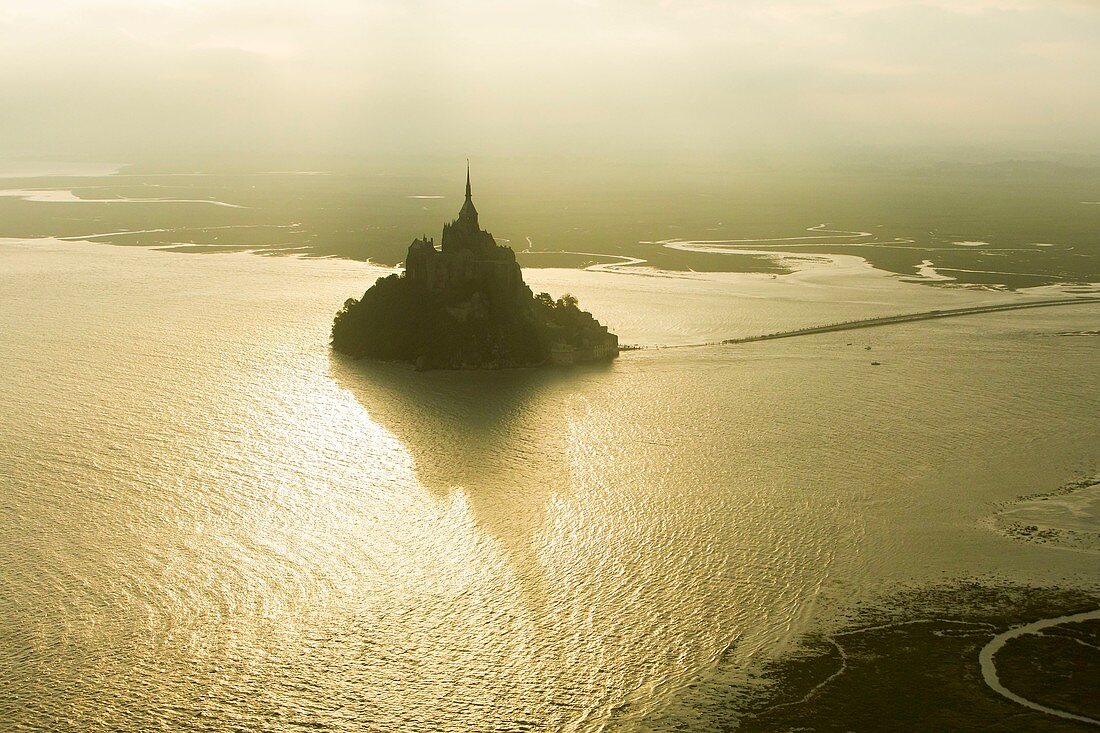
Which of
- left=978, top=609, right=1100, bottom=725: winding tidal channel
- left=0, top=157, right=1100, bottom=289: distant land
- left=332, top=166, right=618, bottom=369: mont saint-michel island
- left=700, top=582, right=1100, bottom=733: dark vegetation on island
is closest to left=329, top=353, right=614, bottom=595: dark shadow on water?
left=332, top=166, right=618, bottom=369: mont saint-michel island

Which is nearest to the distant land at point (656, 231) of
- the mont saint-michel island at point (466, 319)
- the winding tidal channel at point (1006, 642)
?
the mont saint-michel island at point (466, 319)

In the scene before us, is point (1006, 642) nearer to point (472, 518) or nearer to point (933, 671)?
point (933, 671)

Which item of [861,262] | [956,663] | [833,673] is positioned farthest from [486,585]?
[861,262]

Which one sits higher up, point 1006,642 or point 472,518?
point 472,518

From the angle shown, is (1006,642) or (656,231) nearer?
(1006,642)

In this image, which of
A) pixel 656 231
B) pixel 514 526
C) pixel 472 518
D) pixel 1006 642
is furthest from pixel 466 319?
pixel 656 231

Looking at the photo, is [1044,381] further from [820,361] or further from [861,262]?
[861,262]
